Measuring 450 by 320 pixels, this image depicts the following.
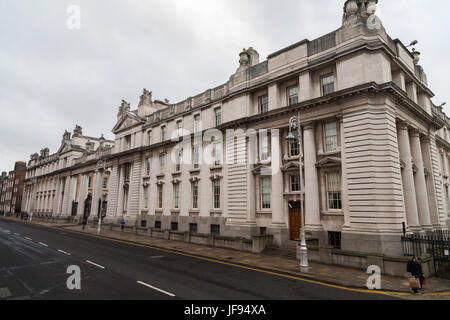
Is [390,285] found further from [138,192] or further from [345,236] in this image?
[138,192]

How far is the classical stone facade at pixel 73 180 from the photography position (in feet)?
169

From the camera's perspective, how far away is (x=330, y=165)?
2039cm

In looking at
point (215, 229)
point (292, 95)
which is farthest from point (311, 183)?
point (215, 229)

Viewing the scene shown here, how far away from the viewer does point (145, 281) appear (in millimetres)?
11898

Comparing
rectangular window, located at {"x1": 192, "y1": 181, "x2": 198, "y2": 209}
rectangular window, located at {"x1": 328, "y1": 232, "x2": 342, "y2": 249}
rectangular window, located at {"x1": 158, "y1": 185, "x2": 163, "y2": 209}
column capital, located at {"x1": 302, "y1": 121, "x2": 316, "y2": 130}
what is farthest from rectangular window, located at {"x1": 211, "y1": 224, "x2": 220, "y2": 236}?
column capital, located at {"x1": 302, "y1": 121, "x2": 316, "y2": 130}

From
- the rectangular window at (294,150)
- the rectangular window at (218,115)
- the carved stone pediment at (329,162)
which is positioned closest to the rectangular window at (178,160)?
the rectangular window at (218,115)

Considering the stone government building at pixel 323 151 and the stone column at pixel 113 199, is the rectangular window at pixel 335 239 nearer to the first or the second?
the stone government building at pixel 323 151

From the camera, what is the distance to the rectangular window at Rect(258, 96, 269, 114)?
86.0ft

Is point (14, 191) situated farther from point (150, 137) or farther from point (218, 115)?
point (218, 115)

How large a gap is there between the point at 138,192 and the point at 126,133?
10963 millimetres

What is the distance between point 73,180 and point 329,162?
190 feet

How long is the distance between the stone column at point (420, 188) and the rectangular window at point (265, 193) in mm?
12457

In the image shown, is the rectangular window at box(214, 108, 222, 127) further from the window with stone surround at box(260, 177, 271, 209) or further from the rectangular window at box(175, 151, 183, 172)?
the window with stone surround at box(260, 177, 271, 209)
